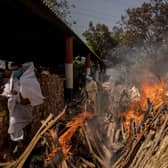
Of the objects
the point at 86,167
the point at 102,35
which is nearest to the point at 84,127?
the point at 86,167

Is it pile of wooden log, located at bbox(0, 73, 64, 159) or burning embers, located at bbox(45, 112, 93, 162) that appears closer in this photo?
burning embers, located at bbox(45, 112, 93, 162)

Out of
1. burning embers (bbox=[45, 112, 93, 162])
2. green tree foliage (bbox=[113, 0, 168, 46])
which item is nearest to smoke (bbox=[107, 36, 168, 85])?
green tree foliage (bbox=[113, 0, 168, 46])

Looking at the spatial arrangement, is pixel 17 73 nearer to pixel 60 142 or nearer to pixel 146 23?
pixel 60 142

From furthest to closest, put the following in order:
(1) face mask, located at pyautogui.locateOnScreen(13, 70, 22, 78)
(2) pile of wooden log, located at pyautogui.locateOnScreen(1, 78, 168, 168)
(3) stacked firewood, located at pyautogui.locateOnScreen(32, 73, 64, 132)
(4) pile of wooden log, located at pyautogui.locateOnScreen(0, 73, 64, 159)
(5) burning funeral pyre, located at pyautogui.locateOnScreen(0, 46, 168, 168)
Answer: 1. (3) stacked firewood, located at pyautogui.locateOnScreen(32, 73, 64, 132)
2. (1) face mask, located at pyautogui.locateOnScreen(13, 70, 22, 78)
3. (4) pile of wooden log, located at pyautogui.locateOnScreen(0, 73, 64, 159)
4. (2) pile of wooden log, located at pyautogui.locateOnScreen(1, 78, 168, 168)
5. (5) burning funeral pyre, located at pyautogui.locateOnScreen(0, 46, 168, 168)

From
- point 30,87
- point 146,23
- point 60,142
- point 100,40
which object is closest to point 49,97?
point 30,87

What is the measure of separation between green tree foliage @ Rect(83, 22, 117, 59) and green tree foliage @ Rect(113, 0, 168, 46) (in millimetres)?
6985

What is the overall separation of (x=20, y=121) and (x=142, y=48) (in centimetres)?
2230

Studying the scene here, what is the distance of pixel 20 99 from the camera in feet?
16.5

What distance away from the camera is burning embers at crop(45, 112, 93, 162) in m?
3.92

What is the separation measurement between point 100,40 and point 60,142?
2968cm

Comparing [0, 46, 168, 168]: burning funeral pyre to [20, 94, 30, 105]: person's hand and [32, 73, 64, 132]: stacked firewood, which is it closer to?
[20, 94, 30, 105]: person's hand

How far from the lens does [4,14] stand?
7402mm

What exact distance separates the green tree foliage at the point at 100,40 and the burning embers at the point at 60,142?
28645mm

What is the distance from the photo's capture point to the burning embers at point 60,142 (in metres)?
3.92
